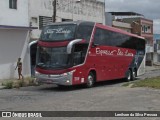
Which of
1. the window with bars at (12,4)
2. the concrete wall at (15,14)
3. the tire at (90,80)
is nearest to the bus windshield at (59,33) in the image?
the tire at (90,80)

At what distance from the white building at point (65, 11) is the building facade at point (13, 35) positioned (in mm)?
1784

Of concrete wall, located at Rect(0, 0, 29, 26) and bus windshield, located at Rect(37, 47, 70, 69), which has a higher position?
concrete wall, located at Rect(0, 0, 29, 26)

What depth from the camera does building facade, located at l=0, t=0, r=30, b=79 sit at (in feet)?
109

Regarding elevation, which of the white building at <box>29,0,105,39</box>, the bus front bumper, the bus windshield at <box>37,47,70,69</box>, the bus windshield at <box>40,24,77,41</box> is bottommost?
the bus front bumper

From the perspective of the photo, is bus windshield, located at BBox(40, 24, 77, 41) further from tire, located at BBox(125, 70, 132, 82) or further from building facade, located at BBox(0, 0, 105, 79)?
tire, located at BBox(125, 70, 132, 82)

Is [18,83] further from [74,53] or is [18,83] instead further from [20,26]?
[20,26]

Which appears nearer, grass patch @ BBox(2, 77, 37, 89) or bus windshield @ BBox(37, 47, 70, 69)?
bus windshield @ BBox(37, 47, 70, 69)

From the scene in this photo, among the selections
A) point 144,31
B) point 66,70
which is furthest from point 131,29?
point 66,70

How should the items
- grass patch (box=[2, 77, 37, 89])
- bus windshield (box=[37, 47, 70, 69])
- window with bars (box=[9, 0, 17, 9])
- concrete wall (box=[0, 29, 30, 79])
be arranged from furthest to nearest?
1. window with bars (box=[9, 0, 17, 9])
2. concrete wall (box=[0, 29, 30, 79])
3. grass patch (box=[2, 77, 37, 89])
4. bus windshield (box=[37, 47, 70, 69])

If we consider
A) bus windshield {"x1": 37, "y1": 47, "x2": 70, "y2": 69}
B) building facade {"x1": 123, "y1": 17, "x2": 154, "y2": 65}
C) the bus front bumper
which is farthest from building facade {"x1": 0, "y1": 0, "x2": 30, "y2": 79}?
building facade {"x1": 123, "y1": 17, "x2": 154, "y2": 65}

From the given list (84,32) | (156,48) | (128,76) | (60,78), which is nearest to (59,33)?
(84,32)

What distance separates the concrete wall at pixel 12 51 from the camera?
110 feet

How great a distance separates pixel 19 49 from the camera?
35.6m

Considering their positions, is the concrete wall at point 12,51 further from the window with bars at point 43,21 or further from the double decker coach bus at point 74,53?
the double decker coach bus at point 74,53
